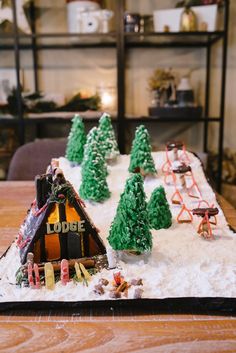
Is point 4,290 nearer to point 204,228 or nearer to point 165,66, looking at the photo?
point 204,228

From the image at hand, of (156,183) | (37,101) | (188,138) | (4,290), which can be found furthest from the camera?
(188,138)

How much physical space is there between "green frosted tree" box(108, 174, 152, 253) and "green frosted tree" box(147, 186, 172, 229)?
0.20m

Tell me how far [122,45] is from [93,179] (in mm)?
1566

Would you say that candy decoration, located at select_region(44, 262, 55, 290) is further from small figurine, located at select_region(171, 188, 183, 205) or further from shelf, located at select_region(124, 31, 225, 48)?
shelf, located at select_region(124, 31, 225, 48)

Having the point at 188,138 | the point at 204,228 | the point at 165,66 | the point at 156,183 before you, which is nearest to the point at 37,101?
the point at 165,66

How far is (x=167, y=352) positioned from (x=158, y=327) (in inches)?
2.5

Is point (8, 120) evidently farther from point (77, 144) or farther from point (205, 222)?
point (205, 222)

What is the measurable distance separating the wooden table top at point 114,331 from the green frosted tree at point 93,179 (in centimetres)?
58

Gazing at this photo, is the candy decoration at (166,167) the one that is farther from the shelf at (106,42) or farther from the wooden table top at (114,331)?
the shelf at (106,42)

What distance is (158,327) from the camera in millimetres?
→ 643

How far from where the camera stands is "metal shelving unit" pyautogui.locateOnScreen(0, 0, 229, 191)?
8.25ft

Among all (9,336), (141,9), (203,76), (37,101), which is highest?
(141,9)

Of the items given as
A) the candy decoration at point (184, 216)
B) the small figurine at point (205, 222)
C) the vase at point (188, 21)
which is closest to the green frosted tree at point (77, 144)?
the candy decoration at point (184, 216)

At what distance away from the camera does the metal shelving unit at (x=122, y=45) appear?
8.25 ft
